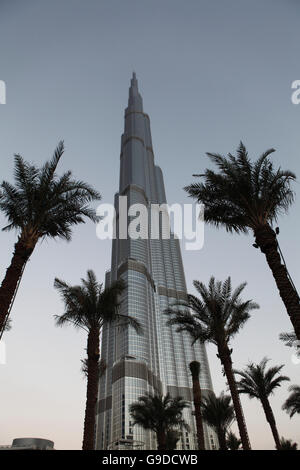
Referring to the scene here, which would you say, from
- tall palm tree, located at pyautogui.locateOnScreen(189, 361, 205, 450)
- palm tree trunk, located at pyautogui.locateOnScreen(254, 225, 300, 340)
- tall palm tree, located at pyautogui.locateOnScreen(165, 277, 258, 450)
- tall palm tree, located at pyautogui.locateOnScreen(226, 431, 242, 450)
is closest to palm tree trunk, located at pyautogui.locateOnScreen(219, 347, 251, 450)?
tall palm tree, located at pyautogui.locateOnScreen(165, 277, 258, 450)

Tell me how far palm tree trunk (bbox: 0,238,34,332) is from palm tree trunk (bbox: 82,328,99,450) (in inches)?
270

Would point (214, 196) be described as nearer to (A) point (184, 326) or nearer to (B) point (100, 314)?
(B) point (100, 314)

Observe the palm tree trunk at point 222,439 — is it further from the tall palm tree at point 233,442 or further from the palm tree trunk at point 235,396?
the tall palm tree at point 233,442

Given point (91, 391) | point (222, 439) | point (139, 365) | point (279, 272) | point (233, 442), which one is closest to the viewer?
point (279, 272)

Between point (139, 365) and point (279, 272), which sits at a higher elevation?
point (139, 365)

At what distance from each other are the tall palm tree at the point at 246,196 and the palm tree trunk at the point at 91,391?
9.19m

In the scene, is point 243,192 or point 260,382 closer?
point 243,192

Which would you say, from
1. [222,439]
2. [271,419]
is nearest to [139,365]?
[222,439]

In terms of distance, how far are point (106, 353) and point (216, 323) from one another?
16912 cm

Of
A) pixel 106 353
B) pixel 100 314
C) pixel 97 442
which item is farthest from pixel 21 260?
pixel 106 353

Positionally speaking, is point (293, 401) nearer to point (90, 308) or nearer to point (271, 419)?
point (271, 419)

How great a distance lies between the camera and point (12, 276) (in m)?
13.0

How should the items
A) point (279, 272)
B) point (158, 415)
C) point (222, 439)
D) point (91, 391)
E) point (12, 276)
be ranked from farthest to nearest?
point (158, 415) → point (222, 439) → point (91, 391) → point (279, 272) → point (12, 276)

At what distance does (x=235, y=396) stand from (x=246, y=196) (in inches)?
490
